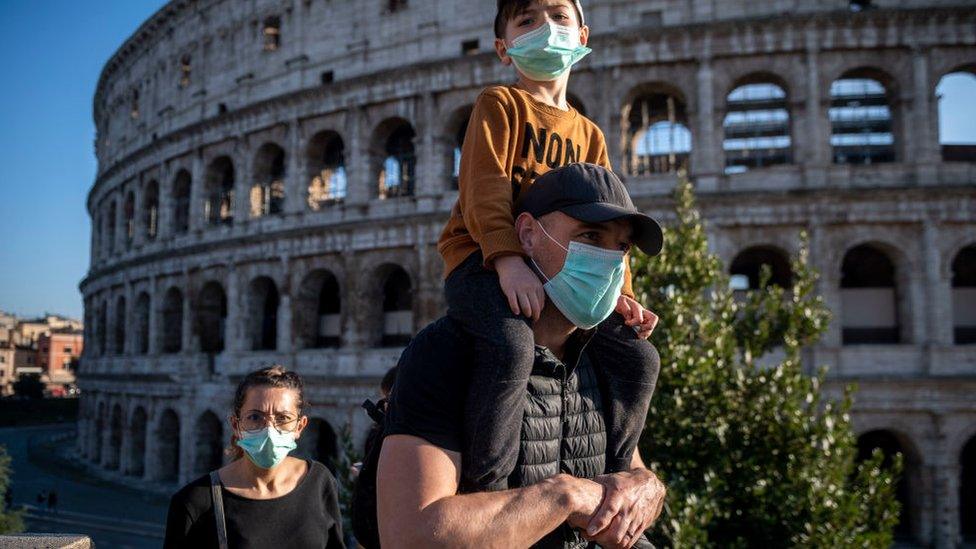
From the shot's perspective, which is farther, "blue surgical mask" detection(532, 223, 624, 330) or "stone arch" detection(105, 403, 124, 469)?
"stone arch" detection(105, 403, 124, 469)

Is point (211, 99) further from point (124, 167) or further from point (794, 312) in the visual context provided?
point (794, 312)

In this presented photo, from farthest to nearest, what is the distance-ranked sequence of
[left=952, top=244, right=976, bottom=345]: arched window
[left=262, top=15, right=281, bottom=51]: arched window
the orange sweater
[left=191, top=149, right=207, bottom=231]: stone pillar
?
[left=191, top=149, right=207, bottom=231]: stone pillar → [left=262, top=15, right=281, bottom=51]: arched window → [left=952, top=244, right=976, bottom=345]: arched window → the orange sweater

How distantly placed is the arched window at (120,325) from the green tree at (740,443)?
26282 millimetres

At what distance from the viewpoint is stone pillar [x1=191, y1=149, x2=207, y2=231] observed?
81.4 feet

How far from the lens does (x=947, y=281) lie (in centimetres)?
1678

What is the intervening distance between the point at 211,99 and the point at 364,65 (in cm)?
738

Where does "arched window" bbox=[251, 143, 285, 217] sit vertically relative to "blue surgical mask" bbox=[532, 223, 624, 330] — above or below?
above

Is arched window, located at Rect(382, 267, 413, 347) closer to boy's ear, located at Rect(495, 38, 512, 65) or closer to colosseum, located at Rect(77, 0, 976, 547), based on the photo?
colosseum, located at Rect(77, 0, 976, 547)

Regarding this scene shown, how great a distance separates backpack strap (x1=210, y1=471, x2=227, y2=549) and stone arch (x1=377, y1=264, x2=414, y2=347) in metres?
16.0

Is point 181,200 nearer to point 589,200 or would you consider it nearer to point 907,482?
point 907,482

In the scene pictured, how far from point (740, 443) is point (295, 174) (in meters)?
16.7

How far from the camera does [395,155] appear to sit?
2214 centimetres

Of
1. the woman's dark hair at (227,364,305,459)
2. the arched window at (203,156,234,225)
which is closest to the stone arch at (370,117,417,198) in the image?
the arched window at (203,156,234,225)

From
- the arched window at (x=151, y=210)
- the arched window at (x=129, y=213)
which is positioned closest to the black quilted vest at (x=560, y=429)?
the arched window at (x=151, y=210)
